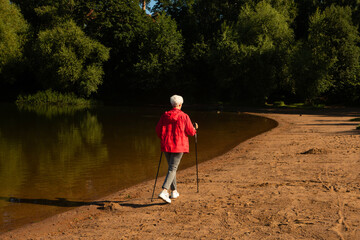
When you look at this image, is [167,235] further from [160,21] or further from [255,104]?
[160,21]

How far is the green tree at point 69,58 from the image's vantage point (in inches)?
2122

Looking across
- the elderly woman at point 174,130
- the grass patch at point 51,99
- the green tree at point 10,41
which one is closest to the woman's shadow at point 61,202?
the elderly woman at point 174,130

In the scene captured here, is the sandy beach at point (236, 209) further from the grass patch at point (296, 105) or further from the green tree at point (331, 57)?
the green tree at point (331, 57)

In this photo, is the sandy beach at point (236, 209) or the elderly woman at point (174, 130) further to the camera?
the elderly woman at point (174, 130)

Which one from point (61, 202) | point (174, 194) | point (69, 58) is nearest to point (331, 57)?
point (69, 58)

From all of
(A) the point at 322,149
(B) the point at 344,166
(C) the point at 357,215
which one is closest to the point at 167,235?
(C) the point at 357,215

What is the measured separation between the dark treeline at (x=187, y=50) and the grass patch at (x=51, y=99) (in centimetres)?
119

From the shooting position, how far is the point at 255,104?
158 feet

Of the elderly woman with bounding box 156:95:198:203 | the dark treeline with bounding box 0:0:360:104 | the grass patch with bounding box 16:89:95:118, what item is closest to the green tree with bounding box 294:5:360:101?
the dark treeline with bounding box 0:0:360:104

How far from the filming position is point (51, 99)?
188 ft

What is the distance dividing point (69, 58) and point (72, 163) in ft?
142

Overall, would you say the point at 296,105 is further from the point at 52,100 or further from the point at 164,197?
the point at 164,197

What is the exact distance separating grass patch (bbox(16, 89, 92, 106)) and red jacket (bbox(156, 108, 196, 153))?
168 ft

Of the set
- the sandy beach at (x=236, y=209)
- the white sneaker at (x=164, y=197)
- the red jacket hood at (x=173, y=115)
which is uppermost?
the red jacket hood at (x=173, y=115)
